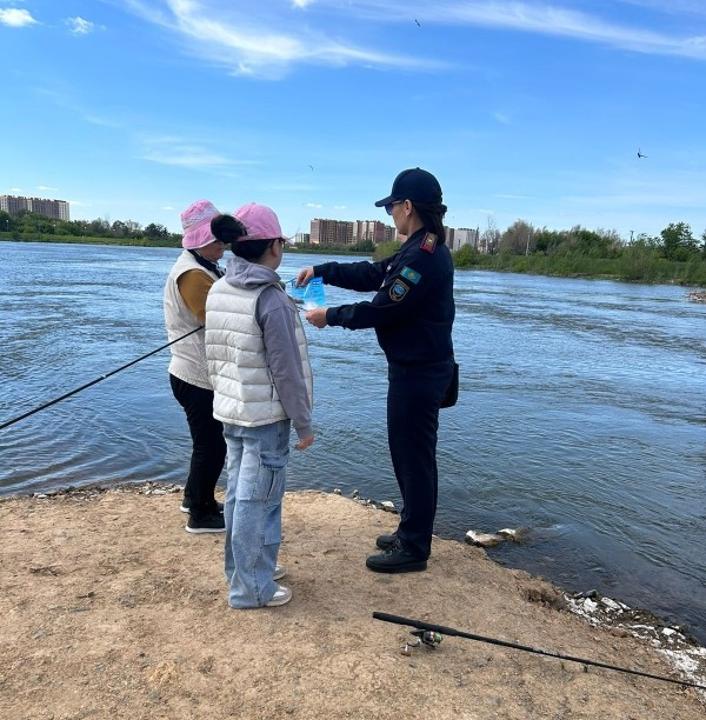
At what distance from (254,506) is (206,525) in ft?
4.30

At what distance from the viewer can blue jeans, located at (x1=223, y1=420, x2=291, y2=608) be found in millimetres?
3217

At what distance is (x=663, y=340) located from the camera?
1980cm

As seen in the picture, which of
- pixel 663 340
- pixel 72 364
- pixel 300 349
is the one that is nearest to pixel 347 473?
pixel 300 349

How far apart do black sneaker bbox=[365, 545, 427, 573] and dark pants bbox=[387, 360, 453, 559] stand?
0.28 feet

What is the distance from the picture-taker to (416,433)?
3750 millimetres

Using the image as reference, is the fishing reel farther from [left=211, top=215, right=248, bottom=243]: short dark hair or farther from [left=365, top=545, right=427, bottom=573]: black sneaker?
[left=211, top=215, right=248, bottom=243]: short dark hair

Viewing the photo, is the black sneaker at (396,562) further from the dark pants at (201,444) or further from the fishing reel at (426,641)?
the dark pants at (201,444)

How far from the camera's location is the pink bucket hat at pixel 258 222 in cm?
310

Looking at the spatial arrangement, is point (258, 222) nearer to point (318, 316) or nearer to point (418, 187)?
point (318, 316)

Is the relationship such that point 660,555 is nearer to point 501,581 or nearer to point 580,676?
point 501,581

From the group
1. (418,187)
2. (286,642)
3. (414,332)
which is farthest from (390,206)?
(286,642)

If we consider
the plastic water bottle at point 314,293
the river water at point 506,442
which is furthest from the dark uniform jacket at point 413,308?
the river water at point 506,442

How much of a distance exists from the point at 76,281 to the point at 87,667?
106 ft

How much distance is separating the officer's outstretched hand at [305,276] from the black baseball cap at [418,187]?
2.44ft
